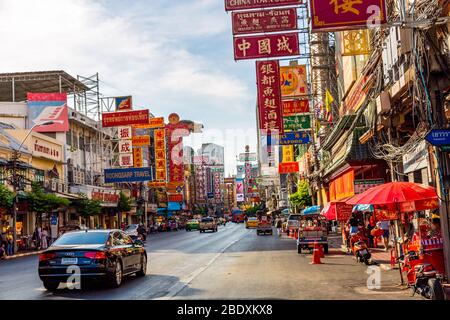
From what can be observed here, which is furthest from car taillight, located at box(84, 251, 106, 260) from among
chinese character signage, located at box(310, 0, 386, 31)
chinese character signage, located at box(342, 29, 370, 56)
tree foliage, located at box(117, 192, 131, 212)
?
tree foliage, located at box(117, 192, 131, 212)

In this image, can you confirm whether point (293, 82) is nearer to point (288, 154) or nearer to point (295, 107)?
point (295, 107)

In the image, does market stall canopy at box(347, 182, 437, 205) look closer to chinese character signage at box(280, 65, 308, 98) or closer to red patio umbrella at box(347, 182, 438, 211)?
red patio umbrella at box(347, 182, 438, 211)

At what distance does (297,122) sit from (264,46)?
14.2 meters

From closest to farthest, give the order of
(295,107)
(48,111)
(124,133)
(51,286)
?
(51,286), (295,107), (48,111), (124,133)

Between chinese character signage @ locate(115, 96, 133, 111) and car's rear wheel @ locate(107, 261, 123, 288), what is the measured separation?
48654mm

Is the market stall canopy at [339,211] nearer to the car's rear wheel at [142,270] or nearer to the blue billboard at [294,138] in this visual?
the blue billboard at [294,138]

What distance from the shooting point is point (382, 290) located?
499 inches

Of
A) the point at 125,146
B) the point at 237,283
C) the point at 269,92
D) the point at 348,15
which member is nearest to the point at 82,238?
the point at 237,283

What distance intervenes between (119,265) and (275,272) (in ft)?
16.9

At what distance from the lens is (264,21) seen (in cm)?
2438

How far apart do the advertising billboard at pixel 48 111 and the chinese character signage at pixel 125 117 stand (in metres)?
4.54

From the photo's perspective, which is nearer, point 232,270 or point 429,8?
point 429,8

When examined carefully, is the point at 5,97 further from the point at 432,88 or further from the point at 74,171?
the point at 432,88
